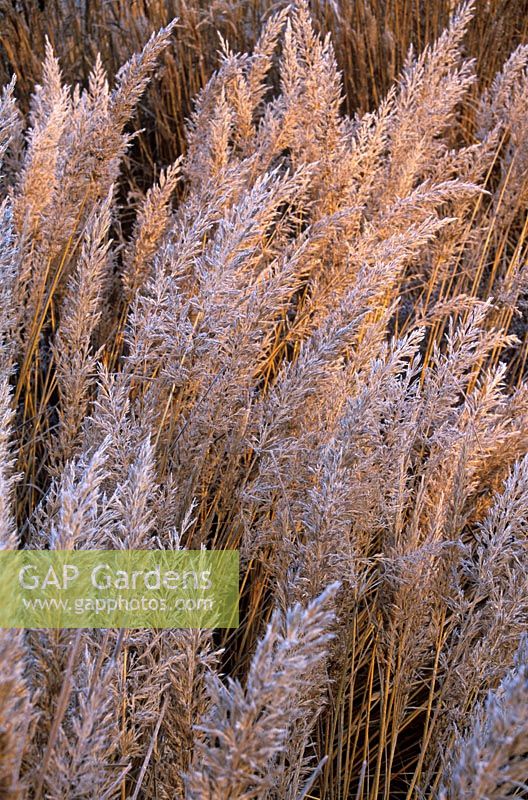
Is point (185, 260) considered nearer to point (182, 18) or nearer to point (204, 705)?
point (204, 705)

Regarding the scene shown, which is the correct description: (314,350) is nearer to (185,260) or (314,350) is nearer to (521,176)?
(185,260)

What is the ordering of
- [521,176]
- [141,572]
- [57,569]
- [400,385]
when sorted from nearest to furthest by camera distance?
[57,569] → [141,572] → [400,385] → [521,176]

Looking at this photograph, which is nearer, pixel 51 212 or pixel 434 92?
pixel 51 212

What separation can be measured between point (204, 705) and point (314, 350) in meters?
0.57

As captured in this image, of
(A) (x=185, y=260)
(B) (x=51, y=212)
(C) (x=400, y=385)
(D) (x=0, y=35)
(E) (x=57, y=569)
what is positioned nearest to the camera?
(E) (x=57, y=569)

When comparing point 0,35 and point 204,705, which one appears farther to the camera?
point 0,35

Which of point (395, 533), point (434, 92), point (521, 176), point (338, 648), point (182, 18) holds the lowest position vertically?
point (338, 648)

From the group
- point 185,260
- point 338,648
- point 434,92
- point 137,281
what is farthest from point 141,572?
point 434,92

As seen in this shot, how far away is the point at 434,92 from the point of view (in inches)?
78.7

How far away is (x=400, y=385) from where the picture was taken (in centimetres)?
130

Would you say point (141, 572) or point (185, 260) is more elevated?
point (185, 260)

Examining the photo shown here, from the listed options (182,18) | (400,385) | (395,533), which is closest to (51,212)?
(400,385)

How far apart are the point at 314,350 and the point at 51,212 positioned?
726 mm

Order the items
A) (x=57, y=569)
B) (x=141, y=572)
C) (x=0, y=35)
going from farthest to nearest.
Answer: (x=0, y=35) → (x=141, y=572) → (x=57, y=569)
